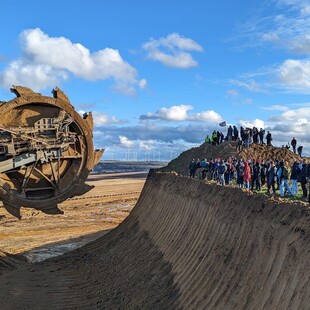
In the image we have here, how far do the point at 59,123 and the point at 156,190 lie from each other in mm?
5253

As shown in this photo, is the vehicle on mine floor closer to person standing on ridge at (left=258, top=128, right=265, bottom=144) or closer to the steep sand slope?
the steep sand slope

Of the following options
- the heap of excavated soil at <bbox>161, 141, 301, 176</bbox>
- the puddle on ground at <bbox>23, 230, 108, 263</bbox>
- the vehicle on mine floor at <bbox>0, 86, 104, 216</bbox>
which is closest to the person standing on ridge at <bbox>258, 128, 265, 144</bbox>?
the heap of excavated soil at <bbox>161, 141, 301, 176</bbox>

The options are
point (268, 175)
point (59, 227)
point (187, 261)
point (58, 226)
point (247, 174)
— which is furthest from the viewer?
point (58, 226)

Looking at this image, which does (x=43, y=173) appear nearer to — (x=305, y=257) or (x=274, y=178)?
(x=274, y=178)

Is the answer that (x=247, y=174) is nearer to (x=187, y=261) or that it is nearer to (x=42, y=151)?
(x=187, y=261)

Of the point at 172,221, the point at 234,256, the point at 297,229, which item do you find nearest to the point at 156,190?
the point at 172,221

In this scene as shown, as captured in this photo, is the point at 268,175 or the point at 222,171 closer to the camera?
the point at 268,175

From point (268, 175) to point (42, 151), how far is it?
870 centimetres

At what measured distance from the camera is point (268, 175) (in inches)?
676

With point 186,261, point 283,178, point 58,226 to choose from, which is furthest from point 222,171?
point 58,226

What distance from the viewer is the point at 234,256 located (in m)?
9.20

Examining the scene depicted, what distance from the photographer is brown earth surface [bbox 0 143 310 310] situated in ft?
25.2

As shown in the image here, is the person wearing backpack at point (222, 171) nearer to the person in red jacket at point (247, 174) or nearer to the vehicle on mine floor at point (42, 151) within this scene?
the person in red jacket at point (247, 174)

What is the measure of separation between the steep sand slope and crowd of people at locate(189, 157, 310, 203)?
2510mm
